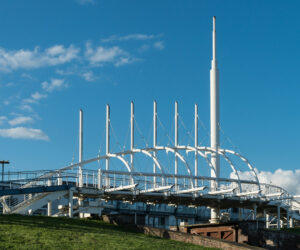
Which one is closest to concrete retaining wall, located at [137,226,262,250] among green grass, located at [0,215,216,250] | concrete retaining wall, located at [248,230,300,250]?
green grass, located at [0,215,216,250]

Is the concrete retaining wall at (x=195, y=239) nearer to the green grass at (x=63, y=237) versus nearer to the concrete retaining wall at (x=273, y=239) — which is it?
the green grass at (x=63, y=237)

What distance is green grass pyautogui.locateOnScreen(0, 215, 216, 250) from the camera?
28203mm

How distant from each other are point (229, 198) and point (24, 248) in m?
33.4

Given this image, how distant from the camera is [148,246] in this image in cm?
3142

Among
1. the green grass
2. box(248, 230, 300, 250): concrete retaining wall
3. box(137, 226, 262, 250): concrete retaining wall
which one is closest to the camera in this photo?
the green grass

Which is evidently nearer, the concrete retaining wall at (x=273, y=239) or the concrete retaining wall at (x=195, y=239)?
the concrete retaining wall at (x=195, y=239)

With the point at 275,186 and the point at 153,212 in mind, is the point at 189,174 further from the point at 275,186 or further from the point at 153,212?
the point at 153,212

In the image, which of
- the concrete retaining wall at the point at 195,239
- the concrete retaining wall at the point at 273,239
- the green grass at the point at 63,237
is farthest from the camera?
the concrete retaining wall at the point at 273,239

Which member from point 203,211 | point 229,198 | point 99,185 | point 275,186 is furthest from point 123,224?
point 203,211

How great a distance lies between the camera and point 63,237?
30.8m

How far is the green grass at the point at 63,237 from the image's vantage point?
28.2 meters

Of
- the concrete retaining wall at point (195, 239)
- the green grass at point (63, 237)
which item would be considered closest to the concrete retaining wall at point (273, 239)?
the concrete retaining wall at point (195, 239)

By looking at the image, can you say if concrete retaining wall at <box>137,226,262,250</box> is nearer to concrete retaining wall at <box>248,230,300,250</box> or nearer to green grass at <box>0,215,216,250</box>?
green grass at <box>0,215,216,250</box>

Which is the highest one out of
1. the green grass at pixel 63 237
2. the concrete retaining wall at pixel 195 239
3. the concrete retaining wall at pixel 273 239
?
the green grass at pixel 63 237
